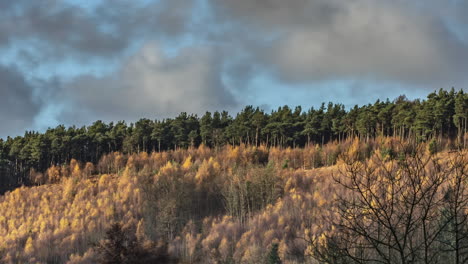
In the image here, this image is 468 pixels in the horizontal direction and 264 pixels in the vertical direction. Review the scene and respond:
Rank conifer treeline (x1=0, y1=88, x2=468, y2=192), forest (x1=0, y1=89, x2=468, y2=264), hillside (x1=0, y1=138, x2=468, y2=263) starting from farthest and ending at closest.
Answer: conifer treeline (x1=0, y1=88, x2=468, y2=192), forest (x1=0, y1=89, x2=468, y2=264), hillside (x1=0, y1=138, x2=468, y2=263)

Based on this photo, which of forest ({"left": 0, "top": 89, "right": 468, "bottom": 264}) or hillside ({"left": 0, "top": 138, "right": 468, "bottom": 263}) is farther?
forest ({"left": 0, "top": 89, "right": 468, "bottom": 264})

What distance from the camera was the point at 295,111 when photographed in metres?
129

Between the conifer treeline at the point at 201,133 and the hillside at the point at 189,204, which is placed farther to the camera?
the conifer treeline at the point at 201,133

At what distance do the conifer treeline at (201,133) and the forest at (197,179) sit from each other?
0.34 meters

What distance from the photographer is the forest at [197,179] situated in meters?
79.3

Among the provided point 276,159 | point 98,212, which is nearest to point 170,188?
point 98,212

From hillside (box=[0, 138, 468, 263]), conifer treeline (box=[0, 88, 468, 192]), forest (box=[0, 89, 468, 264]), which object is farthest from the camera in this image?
conifer treeline (box=[0, 88, 468, 192])

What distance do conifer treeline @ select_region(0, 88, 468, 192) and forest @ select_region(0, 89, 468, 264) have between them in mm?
338

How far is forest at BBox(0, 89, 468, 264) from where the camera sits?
260 ft

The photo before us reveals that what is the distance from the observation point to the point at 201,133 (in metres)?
134

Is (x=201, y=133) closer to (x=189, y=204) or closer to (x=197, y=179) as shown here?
(x=197, y=179)

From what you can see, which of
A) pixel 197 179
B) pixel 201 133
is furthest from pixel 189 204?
pixel 201 133

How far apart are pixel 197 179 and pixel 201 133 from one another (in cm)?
2849

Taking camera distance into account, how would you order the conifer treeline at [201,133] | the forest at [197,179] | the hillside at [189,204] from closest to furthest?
the hillside at [189,204] < the forest at [197,179] < the conifer treeline at [201,133]
